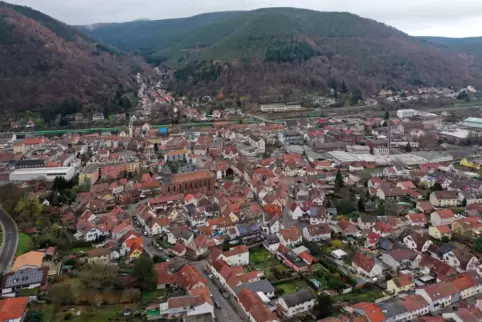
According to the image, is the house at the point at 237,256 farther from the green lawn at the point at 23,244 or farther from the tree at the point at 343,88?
the tree at the point at 343,88

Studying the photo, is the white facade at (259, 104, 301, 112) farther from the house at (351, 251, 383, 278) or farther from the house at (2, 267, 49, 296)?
Answer: the house at (2, 267, 49, 296)

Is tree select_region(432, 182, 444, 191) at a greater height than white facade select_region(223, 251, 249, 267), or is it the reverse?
tree select_region(432, 182, 444, 191)

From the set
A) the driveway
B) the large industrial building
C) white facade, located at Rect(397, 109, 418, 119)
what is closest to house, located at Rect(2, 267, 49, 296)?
the driveway

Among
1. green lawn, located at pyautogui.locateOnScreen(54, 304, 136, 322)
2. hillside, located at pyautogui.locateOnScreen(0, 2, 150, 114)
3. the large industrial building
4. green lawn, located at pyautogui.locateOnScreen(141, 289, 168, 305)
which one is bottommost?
green lawn, located at pyautogui.locateOnScreen(141, 289, 168, 305)

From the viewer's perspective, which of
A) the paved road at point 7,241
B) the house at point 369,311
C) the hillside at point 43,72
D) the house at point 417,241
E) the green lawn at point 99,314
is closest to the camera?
the house at point 369,311

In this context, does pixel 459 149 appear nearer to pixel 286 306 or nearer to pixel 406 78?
pixel 286 306

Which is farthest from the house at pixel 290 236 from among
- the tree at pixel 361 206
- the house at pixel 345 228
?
the tree at pixel 361 206

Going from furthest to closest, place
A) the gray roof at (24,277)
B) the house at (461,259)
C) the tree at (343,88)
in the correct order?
the tree at (343,88), the house at (461,259), the gray roof at (24,277)
